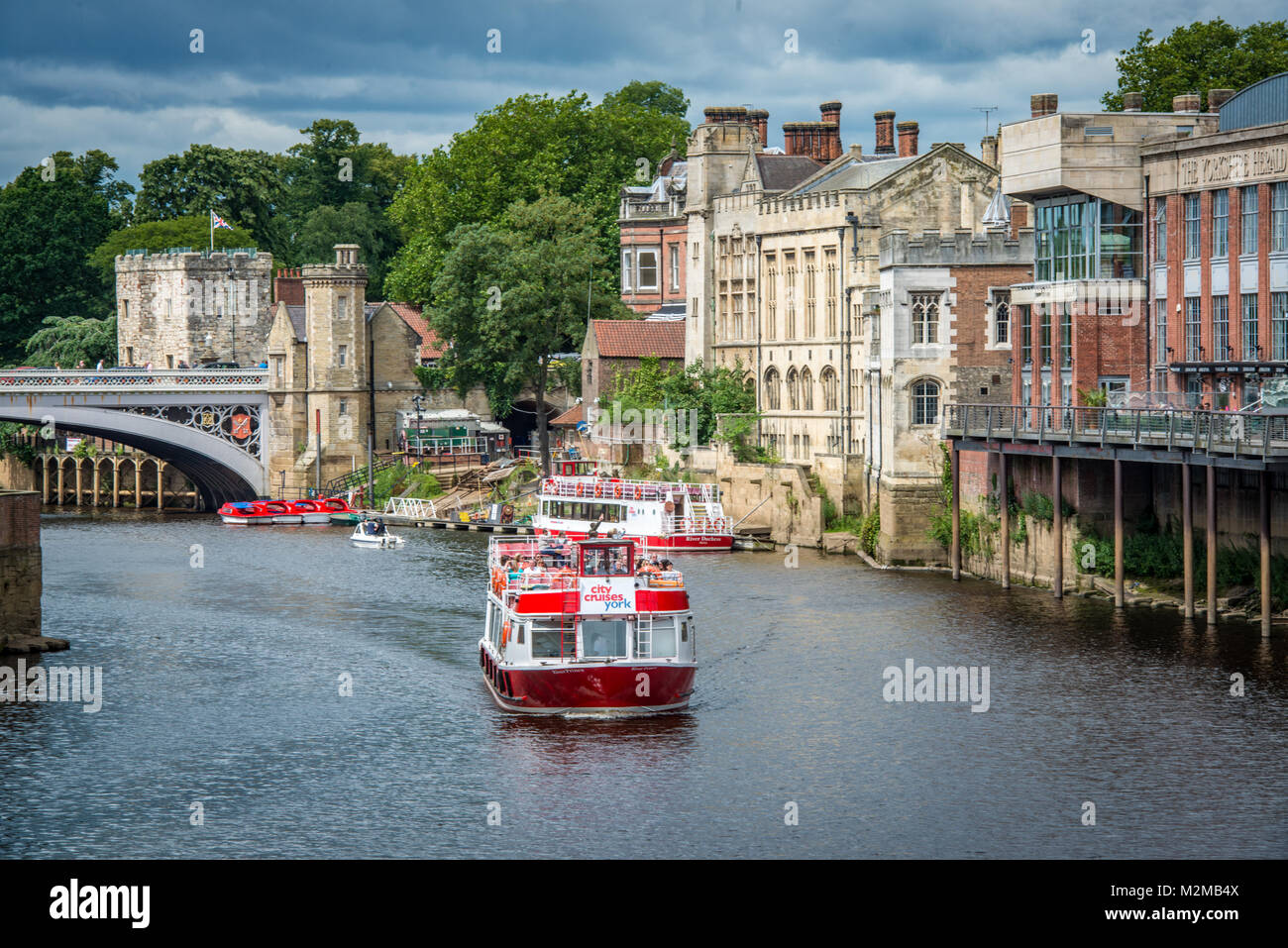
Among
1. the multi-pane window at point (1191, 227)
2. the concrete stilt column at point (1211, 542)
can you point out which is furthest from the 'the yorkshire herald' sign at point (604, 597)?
the multi-pane window at point (1191, 227)

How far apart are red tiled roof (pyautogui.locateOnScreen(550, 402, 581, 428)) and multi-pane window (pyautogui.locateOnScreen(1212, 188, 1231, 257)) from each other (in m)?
53.5

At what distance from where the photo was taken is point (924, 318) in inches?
3120

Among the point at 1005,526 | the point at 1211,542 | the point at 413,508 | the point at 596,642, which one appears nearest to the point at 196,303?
the point at 413,508

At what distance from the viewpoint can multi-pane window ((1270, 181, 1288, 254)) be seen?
6125 cm

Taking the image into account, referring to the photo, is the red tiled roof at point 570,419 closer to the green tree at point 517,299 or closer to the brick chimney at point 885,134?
the green tree at point 517,299

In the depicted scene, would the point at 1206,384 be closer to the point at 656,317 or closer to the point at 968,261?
the point at 968,261

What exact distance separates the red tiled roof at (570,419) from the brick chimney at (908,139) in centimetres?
2266

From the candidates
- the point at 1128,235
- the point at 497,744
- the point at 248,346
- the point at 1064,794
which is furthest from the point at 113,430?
the point at 1064,794

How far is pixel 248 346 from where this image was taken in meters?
132

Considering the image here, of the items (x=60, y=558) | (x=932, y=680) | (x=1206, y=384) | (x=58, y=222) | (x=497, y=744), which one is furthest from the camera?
(x=58, y=222)

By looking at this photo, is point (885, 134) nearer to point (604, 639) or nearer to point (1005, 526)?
point (1005, 526)

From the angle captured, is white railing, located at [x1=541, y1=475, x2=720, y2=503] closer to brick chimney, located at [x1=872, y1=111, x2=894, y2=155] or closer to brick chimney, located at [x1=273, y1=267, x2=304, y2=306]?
brick chimney, located at [x1=872, y1=111, x2=894, y2=155]

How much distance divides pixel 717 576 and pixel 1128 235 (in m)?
19.4

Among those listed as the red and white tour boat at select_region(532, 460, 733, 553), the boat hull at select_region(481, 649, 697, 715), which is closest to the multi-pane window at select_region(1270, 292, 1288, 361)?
the boat hull at select_region(481, 649, 697, 715)
